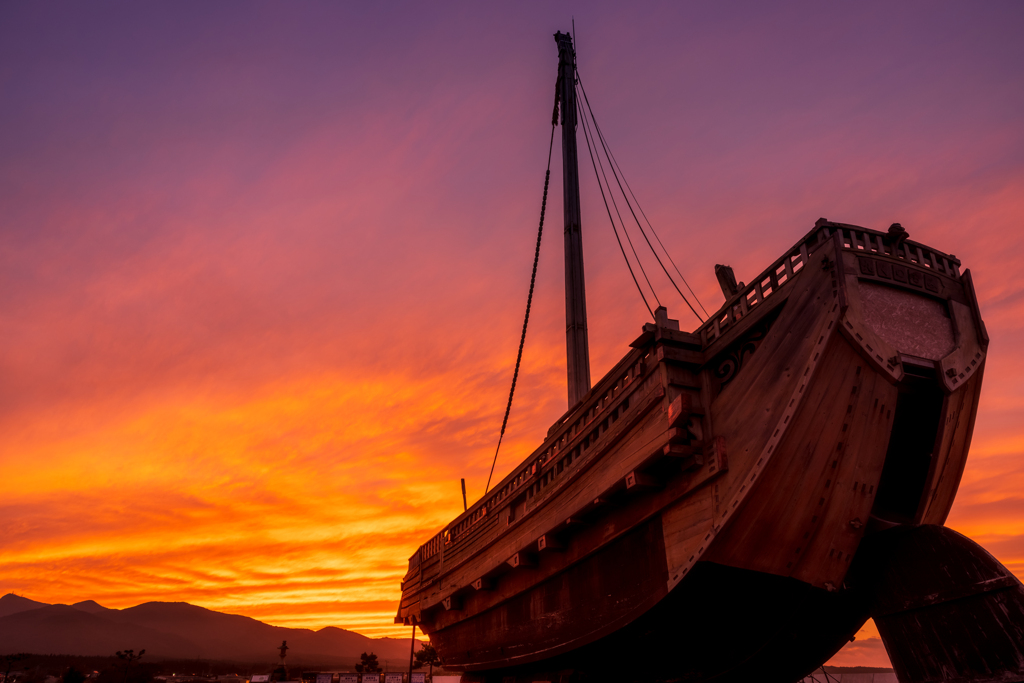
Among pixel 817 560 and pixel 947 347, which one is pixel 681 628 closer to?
pixel 817 560

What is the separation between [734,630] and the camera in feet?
29.0

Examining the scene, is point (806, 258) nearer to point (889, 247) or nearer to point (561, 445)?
point (889, 247)

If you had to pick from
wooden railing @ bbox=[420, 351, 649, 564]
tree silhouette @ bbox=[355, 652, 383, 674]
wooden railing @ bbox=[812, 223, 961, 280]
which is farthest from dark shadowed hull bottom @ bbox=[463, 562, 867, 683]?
tree silhouette @ bbox=[355, 652, 383, 674]

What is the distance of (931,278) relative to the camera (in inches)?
343

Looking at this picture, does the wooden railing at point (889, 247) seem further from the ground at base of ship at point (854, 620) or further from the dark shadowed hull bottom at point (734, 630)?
the dark shadowed hull bottom at point (734, 630)

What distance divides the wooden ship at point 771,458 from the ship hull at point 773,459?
0.09ft

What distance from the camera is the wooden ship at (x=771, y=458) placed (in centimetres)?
774

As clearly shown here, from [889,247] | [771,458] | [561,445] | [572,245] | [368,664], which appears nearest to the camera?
[771,458]

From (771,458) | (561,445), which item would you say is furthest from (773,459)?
(561,445)

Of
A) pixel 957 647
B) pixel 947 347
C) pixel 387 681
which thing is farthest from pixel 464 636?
pixel 387 681

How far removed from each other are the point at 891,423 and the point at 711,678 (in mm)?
4645

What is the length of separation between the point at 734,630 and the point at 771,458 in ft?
9.75

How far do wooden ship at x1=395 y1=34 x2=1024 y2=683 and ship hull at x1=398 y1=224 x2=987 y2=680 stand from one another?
3 centimetres

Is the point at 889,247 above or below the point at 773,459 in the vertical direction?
above
